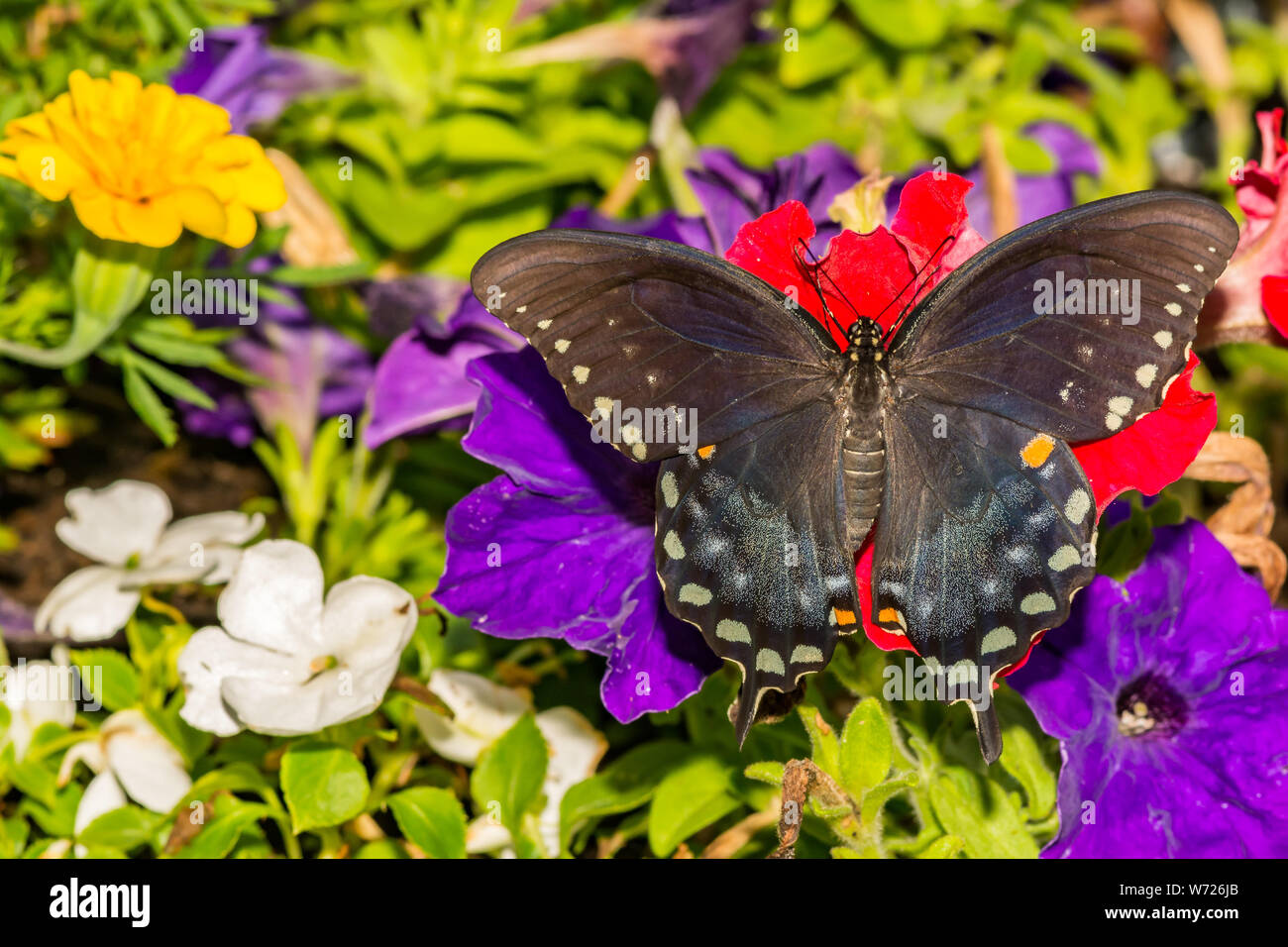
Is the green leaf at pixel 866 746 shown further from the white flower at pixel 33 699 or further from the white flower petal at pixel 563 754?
the white flower at pixel 33 699

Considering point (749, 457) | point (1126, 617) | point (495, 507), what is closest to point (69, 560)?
point (495, 507)

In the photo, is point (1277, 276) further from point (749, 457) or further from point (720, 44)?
point (720, 44)

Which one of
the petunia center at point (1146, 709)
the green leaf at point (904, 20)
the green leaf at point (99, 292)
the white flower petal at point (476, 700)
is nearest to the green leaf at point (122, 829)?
the white flower petal at point (476, 700)

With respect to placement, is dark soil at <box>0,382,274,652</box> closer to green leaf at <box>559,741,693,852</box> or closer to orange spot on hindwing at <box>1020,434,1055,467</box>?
green leaf at <box>559,741,693,852</box>

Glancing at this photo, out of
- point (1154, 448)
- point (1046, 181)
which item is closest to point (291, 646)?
point (1154, 448)

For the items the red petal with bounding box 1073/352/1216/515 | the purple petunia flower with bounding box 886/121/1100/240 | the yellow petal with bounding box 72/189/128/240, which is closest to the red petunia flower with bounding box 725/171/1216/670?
the red petal with bounding box 1073/352/1216/515

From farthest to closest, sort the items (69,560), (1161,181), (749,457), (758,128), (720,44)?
1. (1161,181)
2. (758,128)
3. (720,44)
4. (69,560)
5. (749,457)
